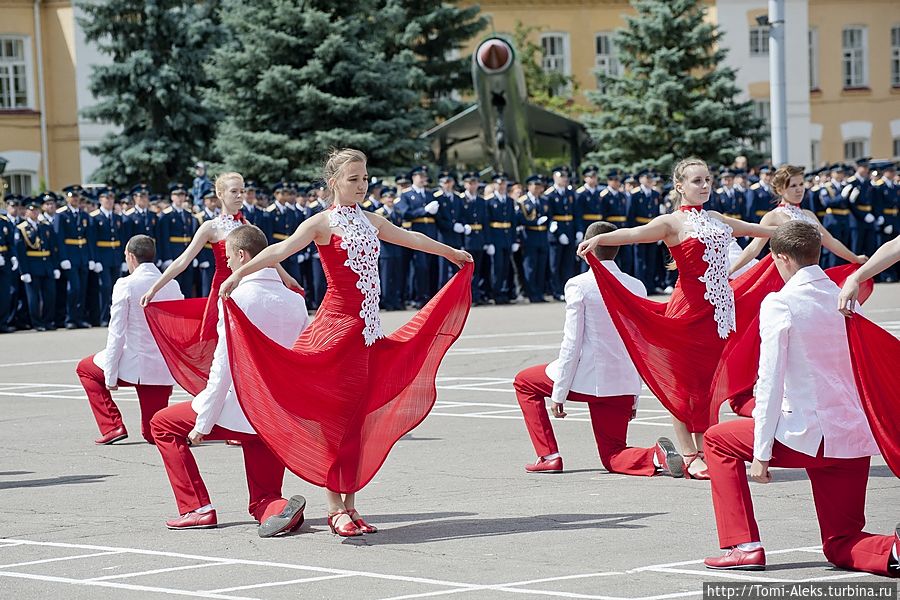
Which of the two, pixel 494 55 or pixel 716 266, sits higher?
pixel 494 55

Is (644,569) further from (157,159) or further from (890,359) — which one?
(157,159)

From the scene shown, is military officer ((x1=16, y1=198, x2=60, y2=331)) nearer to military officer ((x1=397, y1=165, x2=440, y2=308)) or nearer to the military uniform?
military officer ((x1=397, y1=165, x2=440, y2=308))

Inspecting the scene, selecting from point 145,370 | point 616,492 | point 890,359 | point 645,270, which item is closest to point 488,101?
point 645,270

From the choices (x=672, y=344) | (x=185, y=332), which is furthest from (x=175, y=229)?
(x=672, y=344)

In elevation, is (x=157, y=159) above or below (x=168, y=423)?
above

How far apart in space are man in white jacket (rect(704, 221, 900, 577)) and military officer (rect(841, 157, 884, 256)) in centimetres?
2157

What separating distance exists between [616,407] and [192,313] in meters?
3.41

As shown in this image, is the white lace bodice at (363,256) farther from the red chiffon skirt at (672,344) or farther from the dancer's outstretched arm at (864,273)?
the dancer's outstretched arm at (864,273)

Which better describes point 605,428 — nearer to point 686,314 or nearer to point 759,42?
point 686,314

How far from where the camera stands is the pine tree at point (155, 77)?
35781 mm

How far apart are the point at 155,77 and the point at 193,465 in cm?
2845

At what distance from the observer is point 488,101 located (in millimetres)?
29031

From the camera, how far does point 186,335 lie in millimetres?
11023

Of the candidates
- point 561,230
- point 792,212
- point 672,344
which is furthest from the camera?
point 561,230
